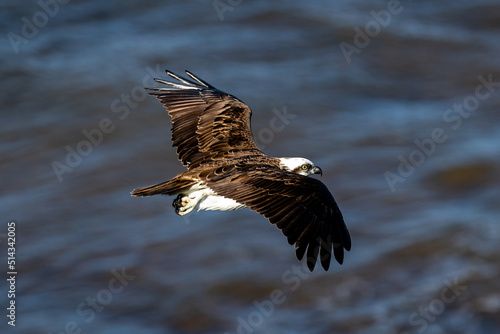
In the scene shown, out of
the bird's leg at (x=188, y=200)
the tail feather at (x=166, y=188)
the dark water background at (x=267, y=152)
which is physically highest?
the tail feather at (x=166, y=188)

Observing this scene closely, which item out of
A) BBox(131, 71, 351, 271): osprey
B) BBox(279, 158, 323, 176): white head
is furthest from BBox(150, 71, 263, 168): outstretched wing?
BBox(279, 158, 323, 176): white head

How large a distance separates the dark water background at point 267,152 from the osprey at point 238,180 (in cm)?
250

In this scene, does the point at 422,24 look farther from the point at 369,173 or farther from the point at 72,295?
the point at 72,295

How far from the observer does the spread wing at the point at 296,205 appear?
7.30 metres

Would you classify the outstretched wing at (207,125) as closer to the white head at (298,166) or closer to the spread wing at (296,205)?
the white head at (298,166)

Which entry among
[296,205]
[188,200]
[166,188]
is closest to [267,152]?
[188,200]

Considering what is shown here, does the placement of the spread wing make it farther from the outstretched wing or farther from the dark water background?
the dark water background

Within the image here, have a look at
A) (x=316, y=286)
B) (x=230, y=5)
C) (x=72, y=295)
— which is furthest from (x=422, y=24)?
(x=72, y=295)

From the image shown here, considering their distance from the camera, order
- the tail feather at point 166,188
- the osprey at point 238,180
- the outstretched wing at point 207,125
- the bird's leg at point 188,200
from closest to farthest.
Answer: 1. the osprey at point 238,180
2. the tail feather at point 166,188
3. the bird's leg at point 188,200
4. the outstretched wing at point 207,125

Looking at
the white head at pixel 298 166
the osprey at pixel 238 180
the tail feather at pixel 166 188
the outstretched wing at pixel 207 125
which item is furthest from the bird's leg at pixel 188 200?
the white head at pixel 298 166

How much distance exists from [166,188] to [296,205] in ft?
4.09

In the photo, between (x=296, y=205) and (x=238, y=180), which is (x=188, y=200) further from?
(x=296, y=205)

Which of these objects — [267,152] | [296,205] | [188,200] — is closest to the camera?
[296,205]

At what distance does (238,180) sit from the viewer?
26.3 feet
